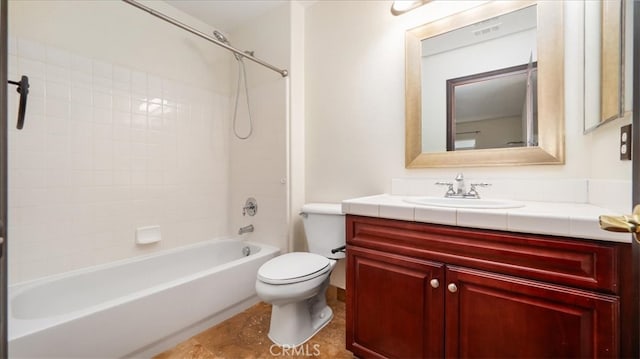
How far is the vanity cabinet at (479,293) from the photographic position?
77 centimetres

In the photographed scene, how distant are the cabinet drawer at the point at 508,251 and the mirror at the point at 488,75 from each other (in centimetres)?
62

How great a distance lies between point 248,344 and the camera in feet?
4.89

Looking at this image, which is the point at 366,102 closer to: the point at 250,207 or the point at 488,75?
the point at 488,75

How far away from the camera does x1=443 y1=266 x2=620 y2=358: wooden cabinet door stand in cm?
77

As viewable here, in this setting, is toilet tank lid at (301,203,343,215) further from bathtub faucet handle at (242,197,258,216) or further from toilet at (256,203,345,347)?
bathtub faucet handle at (242,197,258,216)

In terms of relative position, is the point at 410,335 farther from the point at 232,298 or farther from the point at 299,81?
the point at 299,81

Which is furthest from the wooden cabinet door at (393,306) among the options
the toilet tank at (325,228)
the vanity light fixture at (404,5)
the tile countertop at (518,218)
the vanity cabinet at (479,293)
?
the vanity light fixture at (404,5)

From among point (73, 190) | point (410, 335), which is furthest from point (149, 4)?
point (410, 335)

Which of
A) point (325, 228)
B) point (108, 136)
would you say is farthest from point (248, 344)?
point (108, 136)

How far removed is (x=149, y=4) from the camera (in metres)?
1.97

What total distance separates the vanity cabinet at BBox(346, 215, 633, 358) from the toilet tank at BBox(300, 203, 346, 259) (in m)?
0.41

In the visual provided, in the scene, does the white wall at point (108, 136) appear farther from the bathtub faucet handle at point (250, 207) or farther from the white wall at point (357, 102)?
the white wall at point (357, 102)

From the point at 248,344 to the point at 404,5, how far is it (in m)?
2.20

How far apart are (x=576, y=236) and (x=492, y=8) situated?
4.11ft
